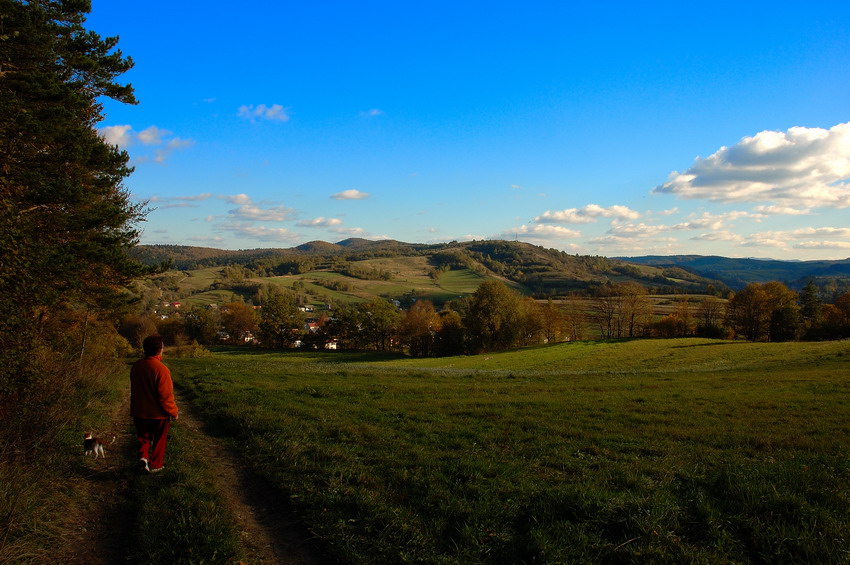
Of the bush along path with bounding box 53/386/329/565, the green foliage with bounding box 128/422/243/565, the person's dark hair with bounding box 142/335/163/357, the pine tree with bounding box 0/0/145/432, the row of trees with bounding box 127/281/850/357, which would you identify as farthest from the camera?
the row of trees with bounding box 127/281/850/357

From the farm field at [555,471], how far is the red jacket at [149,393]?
6.59ft

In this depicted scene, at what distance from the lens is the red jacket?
25.2 feet

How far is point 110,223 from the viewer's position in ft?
62.0

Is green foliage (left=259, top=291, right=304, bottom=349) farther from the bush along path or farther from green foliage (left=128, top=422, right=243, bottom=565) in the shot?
green foliage (left=128, top=422, right=243, bottom=565)

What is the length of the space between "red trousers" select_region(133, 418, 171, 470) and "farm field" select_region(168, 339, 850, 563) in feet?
5.55

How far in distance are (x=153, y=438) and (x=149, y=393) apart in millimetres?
930

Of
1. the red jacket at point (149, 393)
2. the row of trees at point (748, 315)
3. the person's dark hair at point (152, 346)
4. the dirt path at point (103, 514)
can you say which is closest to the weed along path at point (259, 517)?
the dirt path at point (103, 514)

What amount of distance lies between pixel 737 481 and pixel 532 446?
3.98m

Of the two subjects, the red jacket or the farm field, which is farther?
the red jacket

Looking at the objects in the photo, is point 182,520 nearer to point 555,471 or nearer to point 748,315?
point 555,471

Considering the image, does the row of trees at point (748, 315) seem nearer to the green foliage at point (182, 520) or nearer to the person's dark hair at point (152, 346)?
the person's dark hair at point (152, 346)

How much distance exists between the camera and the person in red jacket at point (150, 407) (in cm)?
768

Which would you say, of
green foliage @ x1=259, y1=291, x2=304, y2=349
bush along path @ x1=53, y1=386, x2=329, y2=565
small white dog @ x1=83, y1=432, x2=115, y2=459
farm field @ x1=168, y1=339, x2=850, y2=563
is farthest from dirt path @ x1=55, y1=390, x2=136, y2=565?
green foliage @ x1=259, y1=291, x2=304, y2=349

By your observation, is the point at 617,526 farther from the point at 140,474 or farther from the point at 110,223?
the point at 110,223
